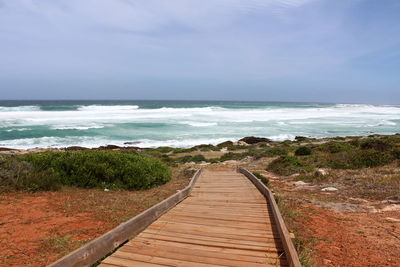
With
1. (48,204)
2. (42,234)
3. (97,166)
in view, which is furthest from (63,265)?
(97,166)

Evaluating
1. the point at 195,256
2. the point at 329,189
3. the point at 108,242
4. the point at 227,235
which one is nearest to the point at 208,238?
the point at 227,235

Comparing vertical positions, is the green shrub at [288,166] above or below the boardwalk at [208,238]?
below

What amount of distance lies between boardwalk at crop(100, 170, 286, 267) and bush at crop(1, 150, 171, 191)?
8.78 feet

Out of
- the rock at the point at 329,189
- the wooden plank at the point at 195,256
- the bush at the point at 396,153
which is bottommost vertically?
the rock at the point at 329,189

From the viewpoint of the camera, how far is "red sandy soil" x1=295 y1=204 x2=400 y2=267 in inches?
169

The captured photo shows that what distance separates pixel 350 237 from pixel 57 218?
5507 mm

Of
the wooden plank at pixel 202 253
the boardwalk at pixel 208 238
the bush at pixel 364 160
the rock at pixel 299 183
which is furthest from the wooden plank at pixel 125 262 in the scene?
the bush at pixel 364 160

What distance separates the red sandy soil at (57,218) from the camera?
4487 mm

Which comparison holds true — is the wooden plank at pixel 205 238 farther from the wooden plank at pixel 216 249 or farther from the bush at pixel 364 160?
the bush at pixel 364 160

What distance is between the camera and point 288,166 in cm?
1272

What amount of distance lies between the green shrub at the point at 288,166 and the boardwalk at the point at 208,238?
5.85m

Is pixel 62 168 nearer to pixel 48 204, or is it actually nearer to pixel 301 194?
pixel 48 204

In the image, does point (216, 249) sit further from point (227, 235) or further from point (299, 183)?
point (299, 183)

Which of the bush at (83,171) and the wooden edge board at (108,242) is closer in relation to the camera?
the wooden edge board at (108,242)
